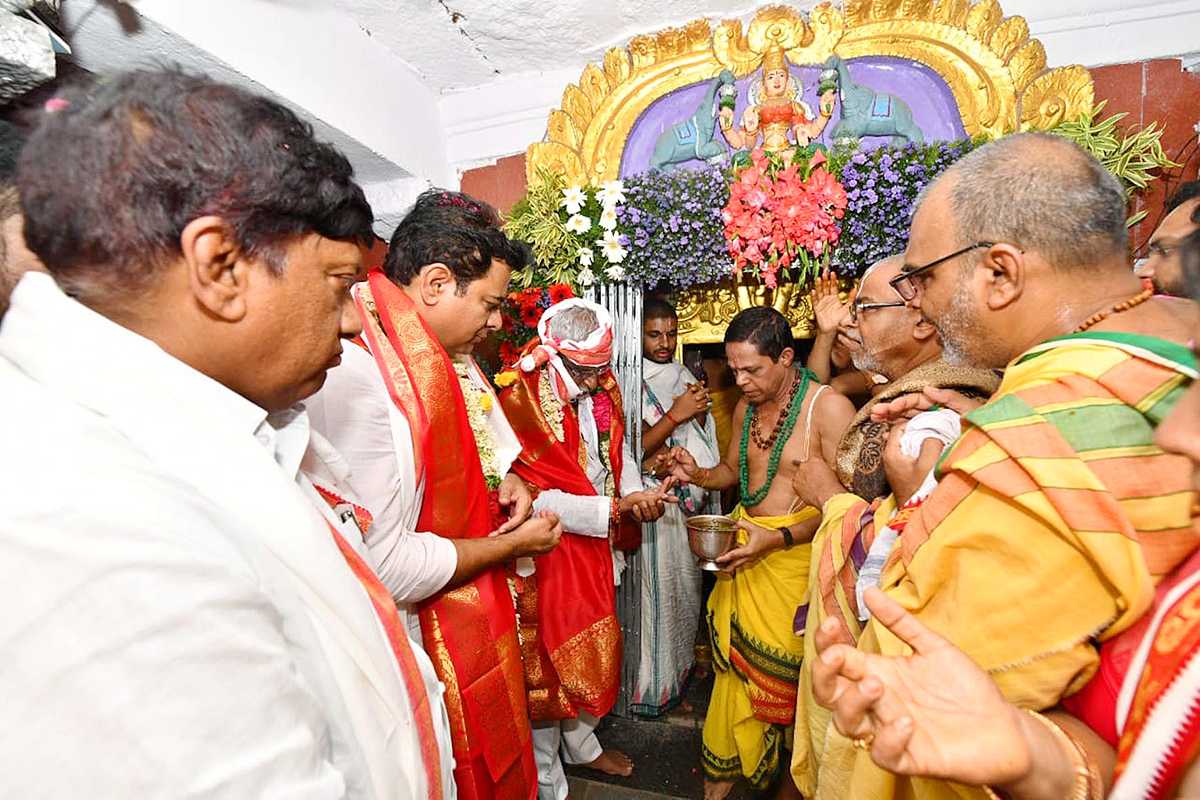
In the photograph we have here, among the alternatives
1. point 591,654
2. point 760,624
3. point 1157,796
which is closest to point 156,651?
point 1157,796

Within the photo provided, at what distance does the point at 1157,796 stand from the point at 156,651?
3.62ft

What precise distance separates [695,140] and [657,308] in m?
1.05

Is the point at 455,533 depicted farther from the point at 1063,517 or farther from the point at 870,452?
the point at 1063,517

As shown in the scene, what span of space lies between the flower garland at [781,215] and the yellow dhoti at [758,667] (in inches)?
51.7

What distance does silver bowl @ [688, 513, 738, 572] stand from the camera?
2432mm

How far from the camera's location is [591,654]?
2.49 meters

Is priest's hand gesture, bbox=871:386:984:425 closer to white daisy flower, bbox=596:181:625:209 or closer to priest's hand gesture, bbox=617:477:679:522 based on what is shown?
priest's hand gesture, bbox=617:477:679:522

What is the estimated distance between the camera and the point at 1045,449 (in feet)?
2.73

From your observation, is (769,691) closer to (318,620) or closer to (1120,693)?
(1120,693)

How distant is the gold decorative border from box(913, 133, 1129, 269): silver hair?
210 cm

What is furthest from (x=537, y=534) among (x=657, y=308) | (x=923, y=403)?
(x=657, y=308)

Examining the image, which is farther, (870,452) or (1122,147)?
(1122,147)

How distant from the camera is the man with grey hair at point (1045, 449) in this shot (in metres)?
0.80

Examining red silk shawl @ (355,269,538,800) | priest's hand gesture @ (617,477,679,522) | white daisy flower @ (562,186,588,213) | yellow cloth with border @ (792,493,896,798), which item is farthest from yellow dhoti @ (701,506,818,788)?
white daisy flower @ (562,186,588,213)
